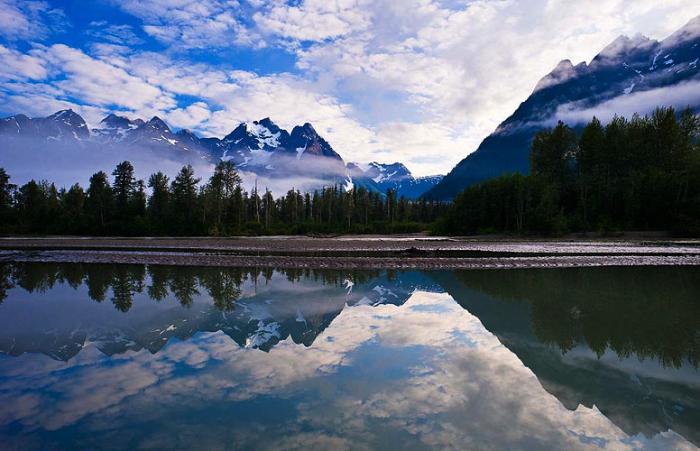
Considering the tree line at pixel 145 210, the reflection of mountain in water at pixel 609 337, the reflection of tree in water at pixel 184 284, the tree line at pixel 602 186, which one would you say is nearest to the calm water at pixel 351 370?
the reflection of mountain in water at pixel 609 337

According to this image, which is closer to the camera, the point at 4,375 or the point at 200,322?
the point at 4,375

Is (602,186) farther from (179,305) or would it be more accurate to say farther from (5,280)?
(5,280)

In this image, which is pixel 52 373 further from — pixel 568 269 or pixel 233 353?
pixel 568 269

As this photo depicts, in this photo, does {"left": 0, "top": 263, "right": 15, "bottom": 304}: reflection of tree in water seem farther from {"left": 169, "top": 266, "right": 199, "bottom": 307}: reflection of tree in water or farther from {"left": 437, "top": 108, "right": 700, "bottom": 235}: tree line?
{"left": 437, "top": 108, "right": 700, "bottom": 235}: tree line

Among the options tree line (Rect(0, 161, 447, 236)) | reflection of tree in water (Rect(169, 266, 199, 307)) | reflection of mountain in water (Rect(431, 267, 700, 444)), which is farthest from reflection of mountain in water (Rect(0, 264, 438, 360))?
tree line (Rect(0, 161, 447, 236))

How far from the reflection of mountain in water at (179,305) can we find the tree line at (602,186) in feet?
190

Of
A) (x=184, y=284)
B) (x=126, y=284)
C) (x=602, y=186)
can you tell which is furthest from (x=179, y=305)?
(x=602, y=186)

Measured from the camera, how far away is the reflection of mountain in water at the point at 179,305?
10.5m

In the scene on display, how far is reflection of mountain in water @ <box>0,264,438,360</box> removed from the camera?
10.5 meters

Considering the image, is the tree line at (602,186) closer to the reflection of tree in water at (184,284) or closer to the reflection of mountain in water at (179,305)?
the reflection of mountain in water at (179,305)

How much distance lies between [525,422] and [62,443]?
637 centimetres

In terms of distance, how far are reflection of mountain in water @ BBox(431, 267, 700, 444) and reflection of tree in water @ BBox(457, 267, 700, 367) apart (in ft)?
0.09

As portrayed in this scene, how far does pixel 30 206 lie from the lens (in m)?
103

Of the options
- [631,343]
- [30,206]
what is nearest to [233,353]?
[631,343]
